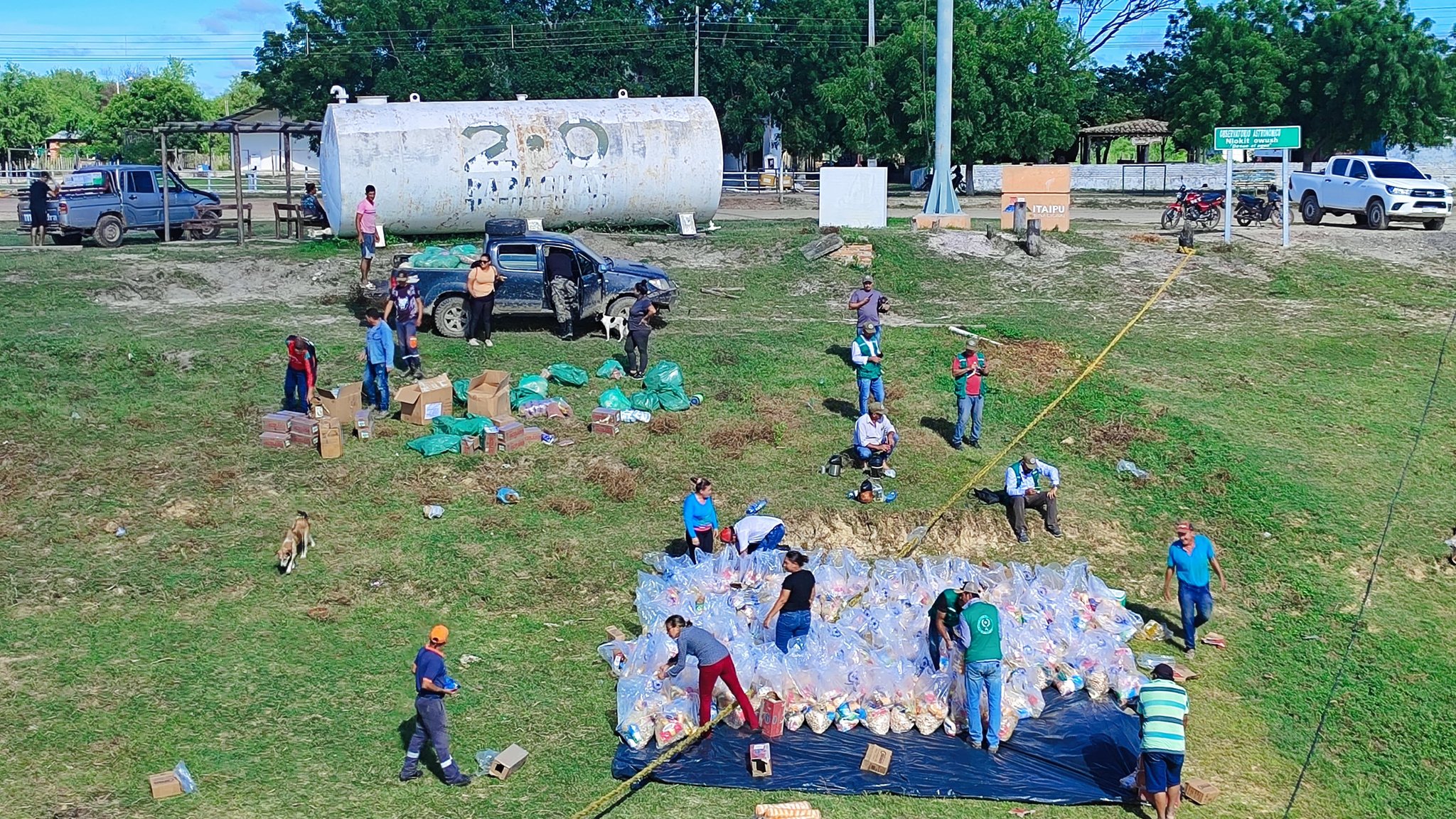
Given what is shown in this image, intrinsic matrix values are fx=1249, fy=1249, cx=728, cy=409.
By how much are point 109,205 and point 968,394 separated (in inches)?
747

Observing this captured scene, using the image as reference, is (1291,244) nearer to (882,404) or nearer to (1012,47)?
(882,404)

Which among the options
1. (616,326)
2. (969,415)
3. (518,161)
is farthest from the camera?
(518,161)

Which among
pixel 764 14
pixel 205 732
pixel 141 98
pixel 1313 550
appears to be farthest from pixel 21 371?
pixel 141 98

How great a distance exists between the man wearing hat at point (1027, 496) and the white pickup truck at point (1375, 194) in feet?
63.5

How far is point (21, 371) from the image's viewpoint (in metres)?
16.7

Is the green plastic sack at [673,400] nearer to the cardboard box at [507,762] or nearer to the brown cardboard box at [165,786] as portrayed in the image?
the cardboard box at [507,762]

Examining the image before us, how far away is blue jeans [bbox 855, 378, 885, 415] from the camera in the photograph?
52.8 feet

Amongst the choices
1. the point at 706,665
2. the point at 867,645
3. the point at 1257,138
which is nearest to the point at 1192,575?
the point at 867,645

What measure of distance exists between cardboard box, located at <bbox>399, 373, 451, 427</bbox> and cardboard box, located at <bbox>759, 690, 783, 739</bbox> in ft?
24.3

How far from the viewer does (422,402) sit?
51.2ft

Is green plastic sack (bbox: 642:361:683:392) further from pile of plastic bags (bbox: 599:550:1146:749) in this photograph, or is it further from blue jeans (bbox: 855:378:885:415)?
pile of plastic bags (bbox: 599:550:1146:749)

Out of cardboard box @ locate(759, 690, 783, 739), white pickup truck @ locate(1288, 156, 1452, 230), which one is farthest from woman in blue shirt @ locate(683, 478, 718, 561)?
white pickup truck @ locate(1288, 156, 1452, 230)

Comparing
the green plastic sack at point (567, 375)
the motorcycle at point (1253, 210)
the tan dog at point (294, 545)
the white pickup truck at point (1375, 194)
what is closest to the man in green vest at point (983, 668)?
the tan dog at point (294, 545)

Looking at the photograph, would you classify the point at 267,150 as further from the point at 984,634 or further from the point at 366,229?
the point at 984,634
